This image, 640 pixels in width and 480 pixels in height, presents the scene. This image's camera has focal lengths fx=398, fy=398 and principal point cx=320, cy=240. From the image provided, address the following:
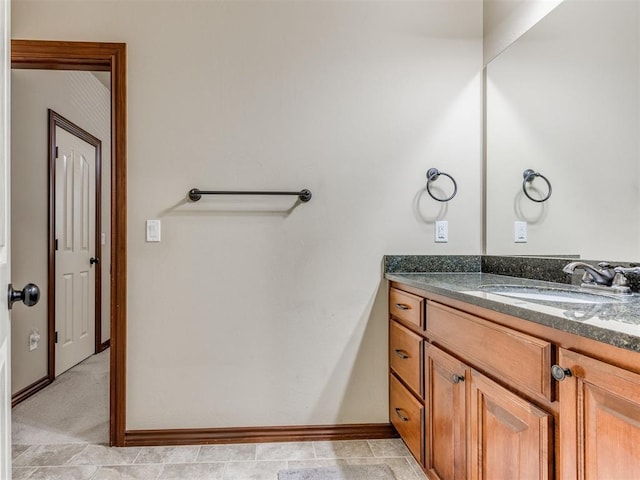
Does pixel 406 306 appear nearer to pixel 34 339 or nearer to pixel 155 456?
pixel 155 456

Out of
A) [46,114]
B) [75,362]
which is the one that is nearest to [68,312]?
[75,362]

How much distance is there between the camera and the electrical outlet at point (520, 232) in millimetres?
1928

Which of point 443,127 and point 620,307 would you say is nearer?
point 620,307

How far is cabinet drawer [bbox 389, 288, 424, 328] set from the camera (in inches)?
65.6

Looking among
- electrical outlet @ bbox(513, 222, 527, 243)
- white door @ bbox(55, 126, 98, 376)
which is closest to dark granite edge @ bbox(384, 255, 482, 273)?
electrical outlet @ bbox(513, 222, 527, 243)

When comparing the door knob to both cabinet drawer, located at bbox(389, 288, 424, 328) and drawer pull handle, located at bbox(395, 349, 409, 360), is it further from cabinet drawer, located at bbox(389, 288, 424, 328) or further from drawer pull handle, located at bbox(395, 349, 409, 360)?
drawer pull handle, located at bbox(395, 349, 409, 360)

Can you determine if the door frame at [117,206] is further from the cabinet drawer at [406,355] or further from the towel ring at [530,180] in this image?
the towel ring at [530,180]

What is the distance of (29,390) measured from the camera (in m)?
2.60

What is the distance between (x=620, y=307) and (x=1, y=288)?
1.46 meters

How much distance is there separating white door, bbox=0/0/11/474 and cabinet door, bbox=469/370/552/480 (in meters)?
1.21

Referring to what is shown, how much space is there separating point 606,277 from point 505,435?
69cm

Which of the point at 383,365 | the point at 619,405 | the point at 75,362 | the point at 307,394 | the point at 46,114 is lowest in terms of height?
the point at 75,362

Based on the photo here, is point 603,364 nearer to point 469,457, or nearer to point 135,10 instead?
point 469,457

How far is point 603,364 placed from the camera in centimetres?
76
